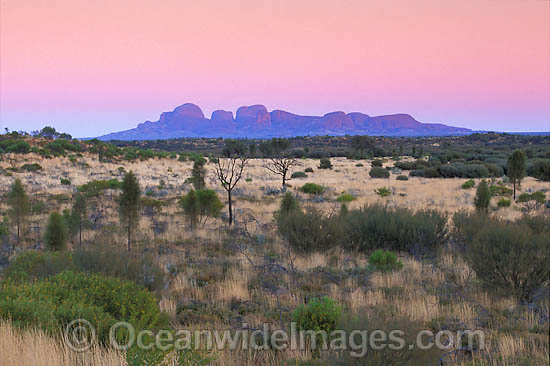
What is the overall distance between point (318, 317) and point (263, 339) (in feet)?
2.42

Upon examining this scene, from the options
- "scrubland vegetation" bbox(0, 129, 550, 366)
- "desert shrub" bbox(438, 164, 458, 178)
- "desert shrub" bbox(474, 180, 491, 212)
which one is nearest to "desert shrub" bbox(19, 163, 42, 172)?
"scrubland vegetation" bbox(0, 129, 550, 366)

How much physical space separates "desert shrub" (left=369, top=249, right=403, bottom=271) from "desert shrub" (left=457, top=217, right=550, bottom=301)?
160cm

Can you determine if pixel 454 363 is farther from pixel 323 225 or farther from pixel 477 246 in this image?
pixel 323 225

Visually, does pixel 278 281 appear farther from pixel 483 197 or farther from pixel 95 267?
pixel 483 197

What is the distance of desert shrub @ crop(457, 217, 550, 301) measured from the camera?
5918mm

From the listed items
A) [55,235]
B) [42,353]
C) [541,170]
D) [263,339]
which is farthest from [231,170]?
[541,170]

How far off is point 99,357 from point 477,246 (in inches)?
227

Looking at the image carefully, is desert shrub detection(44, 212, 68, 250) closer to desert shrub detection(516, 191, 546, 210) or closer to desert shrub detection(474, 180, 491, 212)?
desert shrub detection(474, 180, 491, 212)

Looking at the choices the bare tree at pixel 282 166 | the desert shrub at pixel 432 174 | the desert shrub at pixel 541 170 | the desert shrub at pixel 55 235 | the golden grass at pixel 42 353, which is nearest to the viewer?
the golden grass at pixel 42 353

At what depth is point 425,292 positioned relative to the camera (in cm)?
627

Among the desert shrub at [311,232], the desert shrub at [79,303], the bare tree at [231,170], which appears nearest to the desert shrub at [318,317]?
the desert shrub at [79,303]

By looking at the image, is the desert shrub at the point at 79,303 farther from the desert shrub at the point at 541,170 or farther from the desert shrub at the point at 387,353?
the desert shrub at the point at 541,170

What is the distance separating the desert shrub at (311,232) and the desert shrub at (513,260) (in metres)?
3.51

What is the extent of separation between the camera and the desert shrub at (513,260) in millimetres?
5918
